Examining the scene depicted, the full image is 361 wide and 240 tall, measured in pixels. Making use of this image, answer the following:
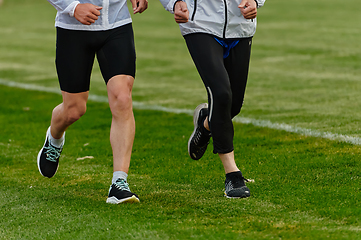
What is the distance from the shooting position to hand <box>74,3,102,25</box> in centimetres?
496

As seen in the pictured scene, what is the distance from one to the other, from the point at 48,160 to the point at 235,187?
193 centimetres

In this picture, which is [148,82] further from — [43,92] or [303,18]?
[303,18]

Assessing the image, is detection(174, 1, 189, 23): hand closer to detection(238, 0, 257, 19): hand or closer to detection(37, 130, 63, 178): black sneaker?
detection(238, 0, 257, 19): hand

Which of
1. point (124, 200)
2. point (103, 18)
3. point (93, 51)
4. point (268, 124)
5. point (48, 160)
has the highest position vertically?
point (103, 18)

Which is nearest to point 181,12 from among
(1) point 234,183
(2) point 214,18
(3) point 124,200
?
(2) point 214,18

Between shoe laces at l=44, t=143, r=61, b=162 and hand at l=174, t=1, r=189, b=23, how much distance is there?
1.84 m

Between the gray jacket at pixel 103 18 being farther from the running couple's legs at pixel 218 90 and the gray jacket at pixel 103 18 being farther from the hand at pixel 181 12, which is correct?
the running couple's legs at pixel 218 90

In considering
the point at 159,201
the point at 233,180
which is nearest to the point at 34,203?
the point at 159,201

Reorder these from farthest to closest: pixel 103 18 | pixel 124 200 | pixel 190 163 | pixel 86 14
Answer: pixel 190 163 < pixel 103 18 < pixel 86 14 < pixel 124 200

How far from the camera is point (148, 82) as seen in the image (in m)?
12.7

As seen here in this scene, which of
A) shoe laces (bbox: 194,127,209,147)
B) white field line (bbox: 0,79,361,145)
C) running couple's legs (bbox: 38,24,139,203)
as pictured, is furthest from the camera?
white field line (bbox: 0,79,361,145)

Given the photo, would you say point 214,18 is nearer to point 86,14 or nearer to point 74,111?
point 86,14

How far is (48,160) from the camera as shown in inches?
233

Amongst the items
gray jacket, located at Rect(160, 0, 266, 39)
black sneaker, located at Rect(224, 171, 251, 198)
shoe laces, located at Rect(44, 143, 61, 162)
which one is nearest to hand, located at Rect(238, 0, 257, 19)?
gray jacket, located at Rect(160, 0, 266, 39)
